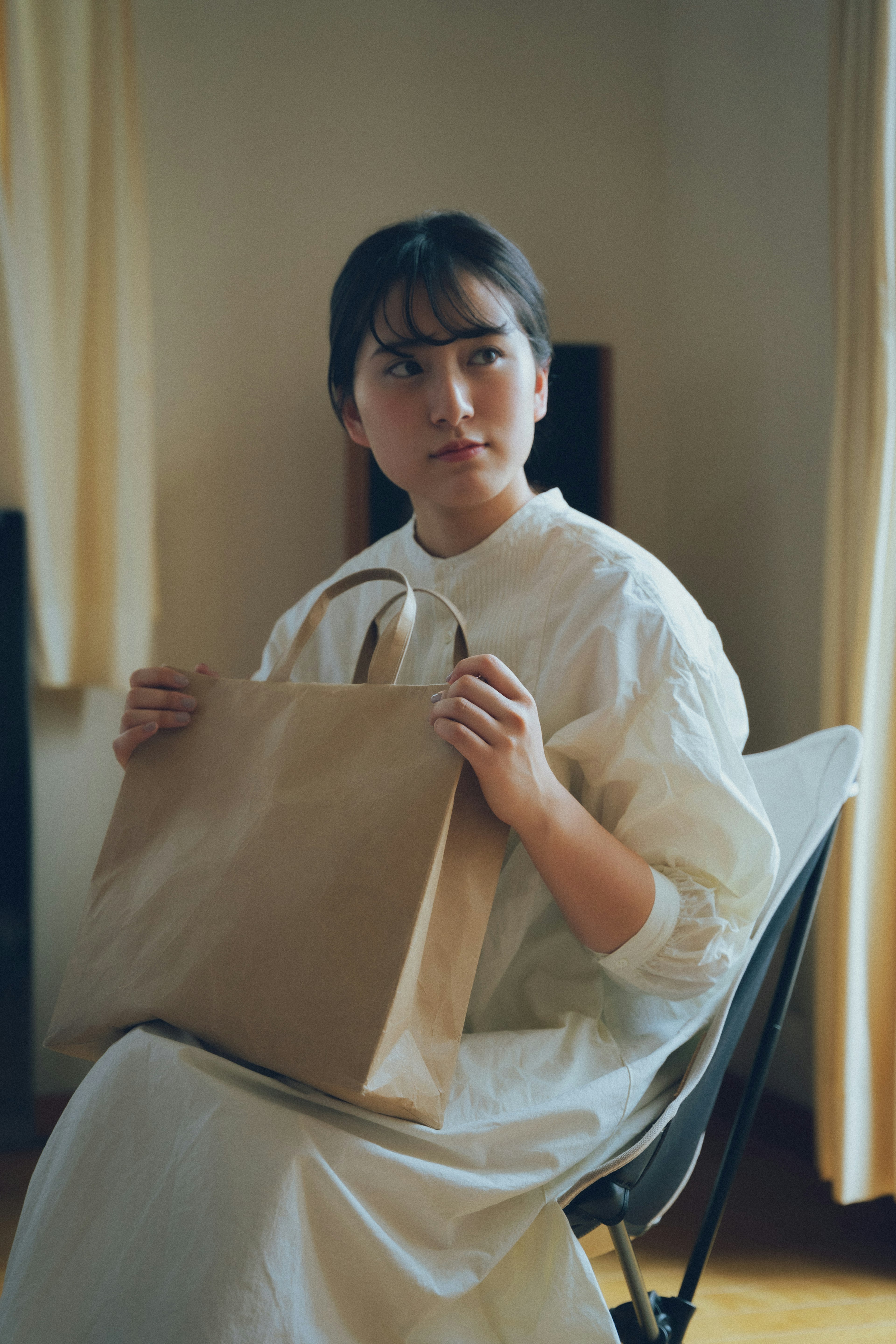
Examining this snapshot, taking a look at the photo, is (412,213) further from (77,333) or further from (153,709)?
(153,709)

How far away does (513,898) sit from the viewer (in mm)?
917

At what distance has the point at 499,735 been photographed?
2.43 ft

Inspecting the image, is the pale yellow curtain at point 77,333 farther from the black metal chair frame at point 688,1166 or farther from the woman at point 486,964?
the black metal chair frame at point 688,1166

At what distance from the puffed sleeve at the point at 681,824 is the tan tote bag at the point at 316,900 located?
139mm

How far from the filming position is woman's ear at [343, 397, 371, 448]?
114 cm

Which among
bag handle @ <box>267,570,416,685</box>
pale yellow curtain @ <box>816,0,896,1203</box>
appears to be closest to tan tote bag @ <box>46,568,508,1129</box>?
bag handle @ <box>267,570,416,685</box>

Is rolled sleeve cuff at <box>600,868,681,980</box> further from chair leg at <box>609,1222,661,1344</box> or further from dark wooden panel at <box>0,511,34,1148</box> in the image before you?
dark wooden panel at <box>0,511,34,1148</box>

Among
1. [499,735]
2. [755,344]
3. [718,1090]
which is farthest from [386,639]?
[755,344]

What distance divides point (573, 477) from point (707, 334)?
43 cm

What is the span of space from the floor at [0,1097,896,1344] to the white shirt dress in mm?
742

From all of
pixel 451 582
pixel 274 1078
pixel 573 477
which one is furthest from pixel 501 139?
pixel 274 1078

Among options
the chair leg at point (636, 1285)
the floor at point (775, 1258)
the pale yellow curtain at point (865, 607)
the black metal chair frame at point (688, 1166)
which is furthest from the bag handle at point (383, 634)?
Result: the floor at point (775, 1258)

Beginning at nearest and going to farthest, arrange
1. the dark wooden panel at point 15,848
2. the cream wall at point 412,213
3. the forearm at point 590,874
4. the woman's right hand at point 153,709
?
the forearm at point 590,874 < the woman's right hand at point 153,709 < the dark wooden panel at point 15,848 < the cream wall at point 412,213

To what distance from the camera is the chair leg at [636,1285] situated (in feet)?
2.90
